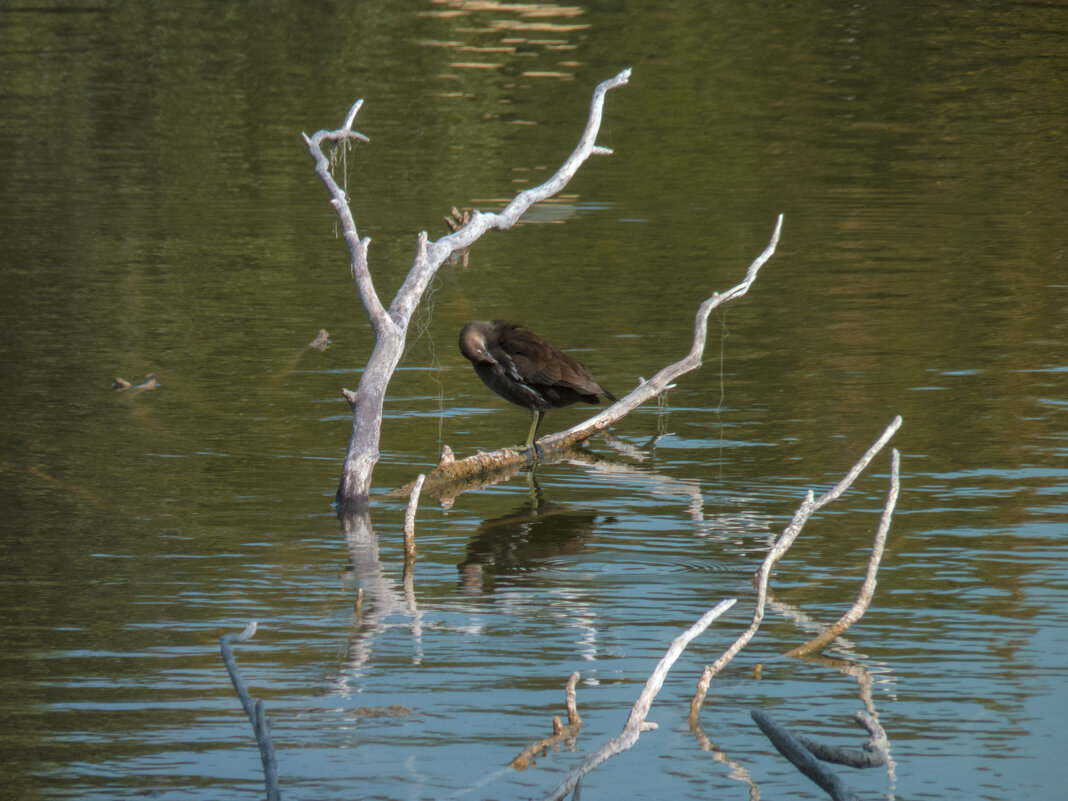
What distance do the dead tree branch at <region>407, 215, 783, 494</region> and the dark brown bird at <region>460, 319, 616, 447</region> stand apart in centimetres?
42

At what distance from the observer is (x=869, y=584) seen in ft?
24.2

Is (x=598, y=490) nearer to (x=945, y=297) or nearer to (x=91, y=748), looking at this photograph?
(x=91, y=748)

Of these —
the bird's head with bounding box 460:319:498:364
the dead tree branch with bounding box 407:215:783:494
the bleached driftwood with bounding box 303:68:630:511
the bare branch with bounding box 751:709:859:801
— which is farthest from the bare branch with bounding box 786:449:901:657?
the bird's head with bounding box 460:319:498:364

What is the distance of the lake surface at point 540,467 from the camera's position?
7715mm

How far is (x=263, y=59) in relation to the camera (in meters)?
39.1

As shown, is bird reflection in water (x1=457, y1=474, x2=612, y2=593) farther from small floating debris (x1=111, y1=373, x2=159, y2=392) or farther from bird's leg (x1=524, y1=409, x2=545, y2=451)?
small floating debris (x1=111, y1=373, x2=159, y2=392)

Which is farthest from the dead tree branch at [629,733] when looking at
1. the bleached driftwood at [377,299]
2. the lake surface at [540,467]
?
the bleached driftwood at [377,299]

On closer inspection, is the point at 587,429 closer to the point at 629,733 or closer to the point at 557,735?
the point at 557,735

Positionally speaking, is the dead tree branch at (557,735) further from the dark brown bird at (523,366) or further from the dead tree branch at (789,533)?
the dark brown bird at (523,366)

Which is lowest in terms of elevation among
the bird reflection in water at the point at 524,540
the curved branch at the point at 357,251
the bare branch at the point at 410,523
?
the bird reflection in water at the point at 524,540

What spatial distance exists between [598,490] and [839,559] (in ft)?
7.47

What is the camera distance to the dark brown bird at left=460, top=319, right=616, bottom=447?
1181 cm

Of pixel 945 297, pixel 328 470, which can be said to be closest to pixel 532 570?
pixel 328 470

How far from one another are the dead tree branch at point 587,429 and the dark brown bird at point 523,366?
16.6 inches
